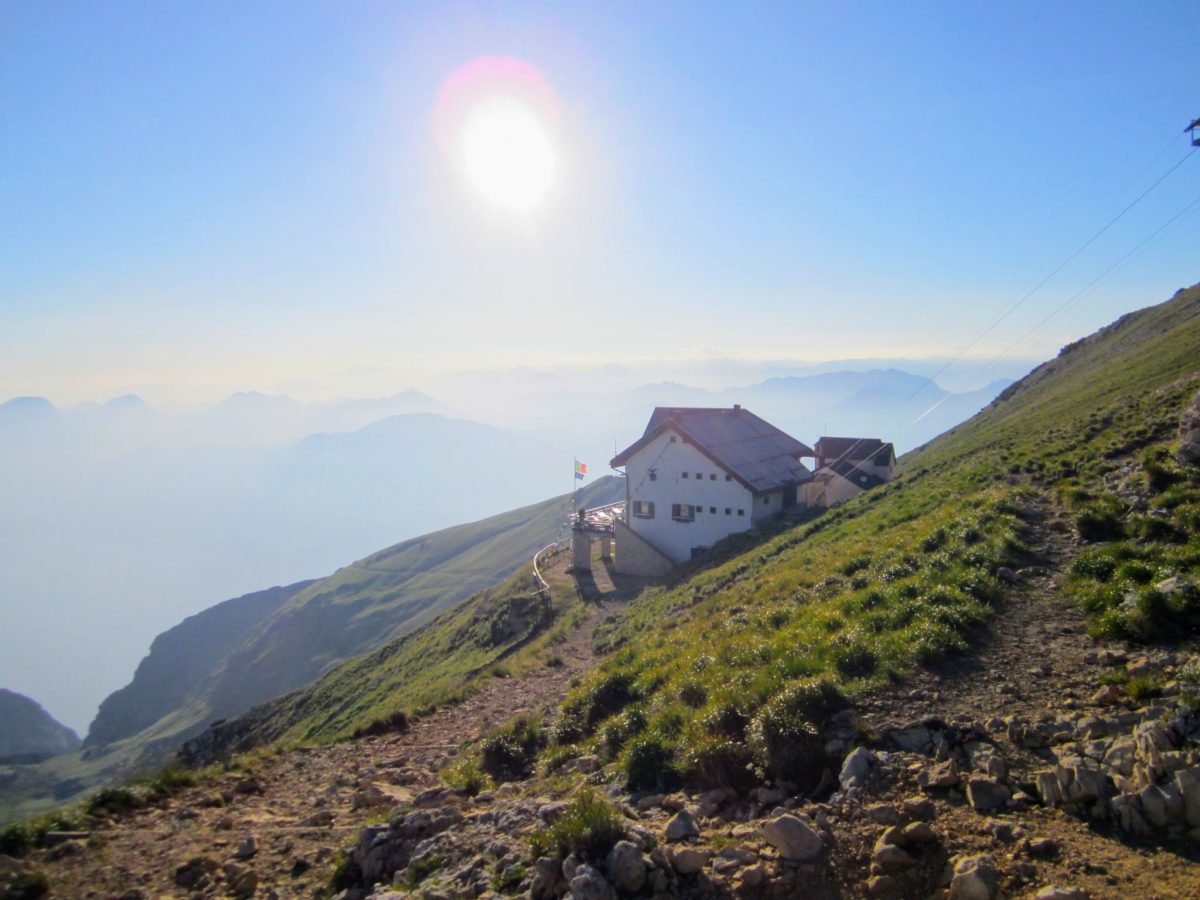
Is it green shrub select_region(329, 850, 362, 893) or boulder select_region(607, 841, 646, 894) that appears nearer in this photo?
boulder select_region(607, 841, 646, 894)

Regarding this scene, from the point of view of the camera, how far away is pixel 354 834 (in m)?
9.39

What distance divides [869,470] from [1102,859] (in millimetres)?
45696

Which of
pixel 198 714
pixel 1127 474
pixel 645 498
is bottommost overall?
pixel 198 714

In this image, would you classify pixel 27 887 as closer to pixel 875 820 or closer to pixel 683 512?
pixel 875 820

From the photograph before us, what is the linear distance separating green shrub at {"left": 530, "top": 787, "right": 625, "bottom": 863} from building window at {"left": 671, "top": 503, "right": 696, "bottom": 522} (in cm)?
3484

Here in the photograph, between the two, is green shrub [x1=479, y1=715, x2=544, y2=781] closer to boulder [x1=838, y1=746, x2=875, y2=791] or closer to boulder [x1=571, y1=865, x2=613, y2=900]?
boulder [x1=571, y1=865, x2=613, y2=900]

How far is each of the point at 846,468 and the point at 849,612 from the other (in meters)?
38.8

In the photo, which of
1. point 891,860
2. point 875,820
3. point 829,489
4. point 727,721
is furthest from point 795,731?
point 829,489

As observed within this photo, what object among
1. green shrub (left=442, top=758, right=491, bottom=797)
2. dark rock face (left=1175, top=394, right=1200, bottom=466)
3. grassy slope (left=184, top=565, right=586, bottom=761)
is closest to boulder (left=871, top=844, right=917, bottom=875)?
green shrub (left=442, top=758, right=491, bottom=797)

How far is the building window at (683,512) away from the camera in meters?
41.9

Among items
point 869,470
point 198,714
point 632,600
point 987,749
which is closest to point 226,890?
point 987,749

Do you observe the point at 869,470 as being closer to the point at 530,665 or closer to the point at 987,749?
the point at 530,665

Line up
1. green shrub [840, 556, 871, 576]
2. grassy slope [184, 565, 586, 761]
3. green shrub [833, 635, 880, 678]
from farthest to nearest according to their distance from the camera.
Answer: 1. grassy slope [184, 565, 586, 761]
2. green shrub [840, 556, 871, 576]
3. green shrub [833, 635, 880, 678]

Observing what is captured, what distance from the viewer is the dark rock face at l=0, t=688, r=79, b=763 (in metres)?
126
